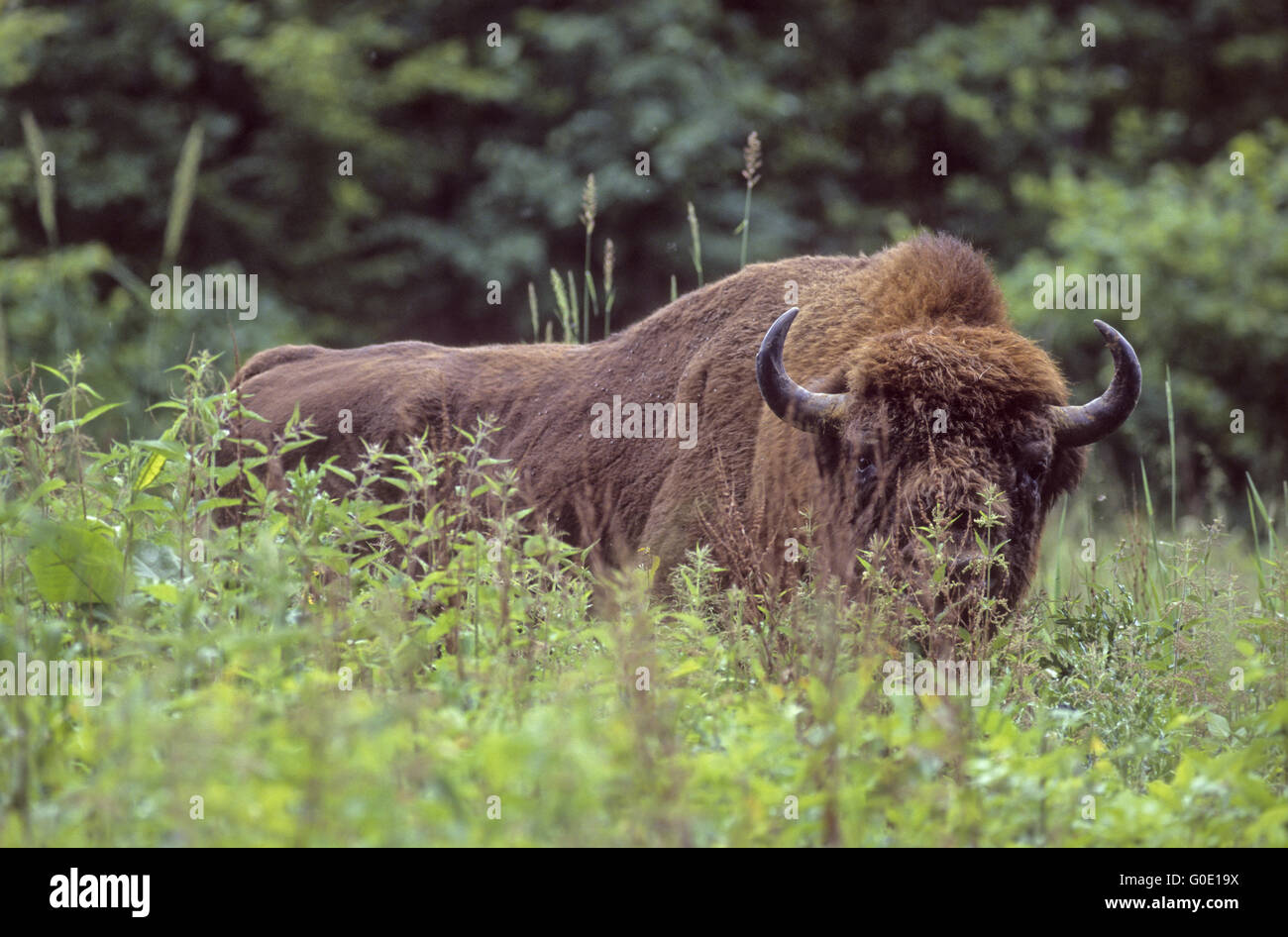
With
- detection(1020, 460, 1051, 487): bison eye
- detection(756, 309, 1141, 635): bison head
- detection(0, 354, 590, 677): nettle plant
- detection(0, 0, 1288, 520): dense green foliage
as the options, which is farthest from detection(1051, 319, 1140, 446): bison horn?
detection(0, 0, 1288, 520): dense green foliage

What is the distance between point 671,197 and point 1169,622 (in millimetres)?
12660

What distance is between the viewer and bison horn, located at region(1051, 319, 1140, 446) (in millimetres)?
5285

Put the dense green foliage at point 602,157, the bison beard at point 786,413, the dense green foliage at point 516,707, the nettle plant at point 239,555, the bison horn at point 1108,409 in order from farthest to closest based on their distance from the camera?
the dense green foliage at point 602,157, the bison horn at point 1108,409, the bison beard at point 786,413, the nettle plant at point 239,555, the dense green foliage at point 516,707

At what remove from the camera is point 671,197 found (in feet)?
55.0

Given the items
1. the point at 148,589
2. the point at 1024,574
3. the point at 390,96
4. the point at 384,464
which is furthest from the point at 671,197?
the point at 148,589

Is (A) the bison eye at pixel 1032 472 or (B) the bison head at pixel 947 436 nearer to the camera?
(B) the bison head at pixel 947 436

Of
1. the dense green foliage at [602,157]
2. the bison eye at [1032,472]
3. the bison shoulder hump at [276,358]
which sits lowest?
the bison eye at [1032,472]

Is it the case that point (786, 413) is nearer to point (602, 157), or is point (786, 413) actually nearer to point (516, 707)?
point (516, 707)

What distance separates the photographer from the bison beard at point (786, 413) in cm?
498

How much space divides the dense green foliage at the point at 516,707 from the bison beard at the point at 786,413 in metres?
0.46

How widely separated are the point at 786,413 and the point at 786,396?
7 centimetres

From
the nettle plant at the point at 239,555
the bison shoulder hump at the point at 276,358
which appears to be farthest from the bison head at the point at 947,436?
the bison shoulder hump at the point at 276,358

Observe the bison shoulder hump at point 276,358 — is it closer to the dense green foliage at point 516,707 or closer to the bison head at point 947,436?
the dense green foliage at point 516,707
